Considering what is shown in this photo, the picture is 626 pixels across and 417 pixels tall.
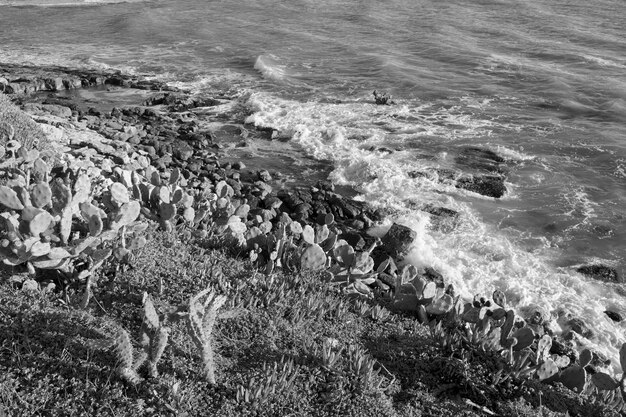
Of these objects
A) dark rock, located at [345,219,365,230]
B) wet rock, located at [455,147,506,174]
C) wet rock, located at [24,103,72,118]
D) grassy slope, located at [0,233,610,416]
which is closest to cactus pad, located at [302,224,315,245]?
grassy slope, located at [0,233,610,416]

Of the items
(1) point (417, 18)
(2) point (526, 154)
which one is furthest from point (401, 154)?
(1) point (417, 18)

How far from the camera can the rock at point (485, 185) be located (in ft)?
48.7

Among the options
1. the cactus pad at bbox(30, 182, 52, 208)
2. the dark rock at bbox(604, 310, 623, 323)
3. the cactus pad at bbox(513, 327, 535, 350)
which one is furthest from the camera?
the dark rock at bbox(604, 310, 623, 323)

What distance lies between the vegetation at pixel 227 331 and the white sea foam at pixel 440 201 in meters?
4.33

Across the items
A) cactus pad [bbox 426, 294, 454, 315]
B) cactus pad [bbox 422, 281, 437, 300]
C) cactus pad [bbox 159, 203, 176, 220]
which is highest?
cactus pad [bbox 159, 203, 176, 220]

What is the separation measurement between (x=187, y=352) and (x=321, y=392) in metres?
1.39

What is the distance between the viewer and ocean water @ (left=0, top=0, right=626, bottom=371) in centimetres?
1238

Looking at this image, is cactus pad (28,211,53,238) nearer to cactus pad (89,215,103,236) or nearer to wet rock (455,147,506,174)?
cactus pad (89,215,103,236)

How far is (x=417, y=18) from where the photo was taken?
35.1 metres

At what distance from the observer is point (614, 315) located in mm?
10250

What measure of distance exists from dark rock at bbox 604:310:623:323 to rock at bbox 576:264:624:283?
121 cm

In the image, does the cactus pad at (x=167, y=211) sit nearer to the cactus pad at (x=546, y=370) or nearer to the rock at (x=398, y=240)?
the cactus pad at (x=546, y=370)

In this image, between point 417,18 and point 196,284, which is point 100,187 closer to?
point 196,284

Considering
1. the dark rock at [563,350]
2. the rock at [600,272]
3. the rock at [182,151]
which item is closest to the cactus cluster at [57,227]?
the dark rock at [563,350]
